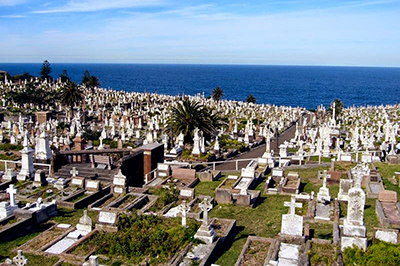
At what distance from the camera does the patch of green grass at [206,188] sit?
1720 cm

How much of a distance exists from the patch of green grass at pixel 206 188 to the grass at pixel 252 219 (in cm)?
198

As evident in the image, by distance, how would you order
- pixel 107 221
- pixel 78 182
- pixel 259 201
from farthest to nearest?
pixel 78 182 → pixel 259 201 → pixel 107 221

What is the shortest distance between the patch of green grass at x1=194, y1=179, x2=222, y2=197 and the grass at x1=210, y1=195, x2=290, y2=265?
198cm

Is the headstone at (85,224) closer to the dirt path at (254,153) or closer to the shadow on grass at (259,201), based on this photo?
the shadow on grass at (259,201)

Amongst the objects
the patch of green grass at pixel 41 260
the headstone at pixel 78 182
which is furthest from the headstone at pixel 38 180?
the patch of green grass at pixel 41 260

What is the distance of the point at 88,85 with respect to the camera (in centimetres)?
8175

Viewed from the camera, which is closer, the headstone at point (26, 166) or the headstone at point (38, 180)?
the headstone at point (38, 180)

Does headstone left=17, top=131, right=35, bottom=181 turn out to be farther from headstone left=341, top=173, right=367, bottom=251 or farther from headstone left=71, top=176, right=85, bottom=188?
headstone left=341, top=173, right=367, bottom=251

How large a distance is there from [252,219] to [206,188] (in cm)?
447

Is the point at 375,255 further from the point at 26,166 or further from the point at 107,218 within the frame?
the point at 26,166

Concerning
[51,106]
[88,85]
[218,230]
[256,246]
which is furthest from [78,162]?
[88,85]

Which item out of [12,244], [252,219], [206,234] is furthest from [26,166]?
[206,234]

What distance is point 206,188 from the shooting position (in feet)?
59.2

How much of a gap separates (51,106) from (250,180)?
50.9m
